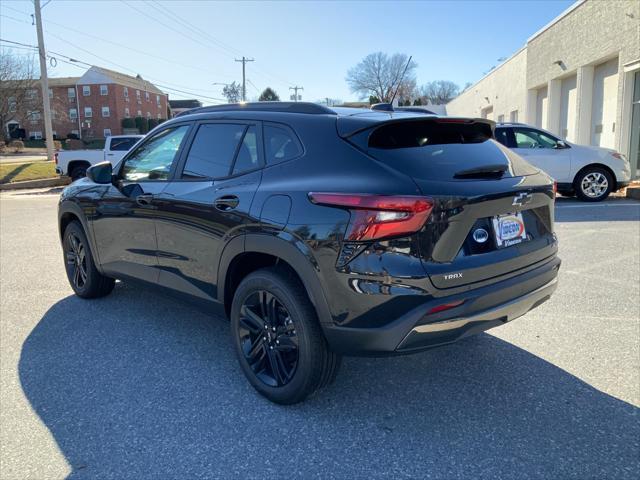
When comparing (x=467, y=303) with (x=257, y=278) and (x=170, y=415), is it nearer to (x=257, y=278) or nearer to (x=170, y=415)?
(x=257, y=278)

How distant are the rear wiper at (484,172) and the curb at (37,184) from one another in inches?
849

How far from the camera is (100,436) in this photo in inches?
117

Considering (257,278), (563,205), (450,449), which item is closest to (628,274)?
(450,449)

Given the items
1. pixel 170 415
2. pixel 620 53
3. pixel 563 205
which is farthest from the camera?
pixel 620 53

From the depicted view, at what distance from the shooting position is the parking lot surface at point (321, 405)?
270 centimetres

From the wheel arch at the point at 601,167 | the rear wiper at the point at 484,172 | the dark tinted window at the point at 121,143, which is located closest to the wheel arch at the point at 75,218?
the rear wiper at the point at 484,172

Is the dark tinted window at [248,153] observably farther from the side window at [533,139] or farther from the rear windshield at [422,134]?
the side window at [533,139]

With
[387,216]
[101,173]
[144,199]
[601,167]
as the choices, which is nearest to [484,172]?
[387,216]

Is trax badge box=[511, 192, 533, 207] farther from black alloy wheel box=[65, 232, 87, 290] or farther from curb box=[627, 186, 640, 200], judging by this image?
curb box=[627, 186, 640, 200]

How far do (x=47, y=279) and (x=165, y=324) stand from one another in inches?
97.4

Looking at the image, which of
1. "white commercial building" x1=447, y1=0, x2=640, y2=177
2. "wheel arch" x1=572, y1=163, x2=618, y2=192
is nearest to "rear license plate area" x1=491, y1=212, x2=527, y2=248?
"wheel arch" x1=572, y1=163, x2=618, y2=192

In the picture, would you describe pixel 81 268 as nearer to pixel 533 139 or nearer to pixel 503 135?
pixel 503 135

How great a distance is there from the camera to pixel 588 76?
58.6ft

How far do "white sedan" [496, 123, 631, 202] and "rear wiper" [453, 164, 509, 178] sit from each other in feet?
31.1
